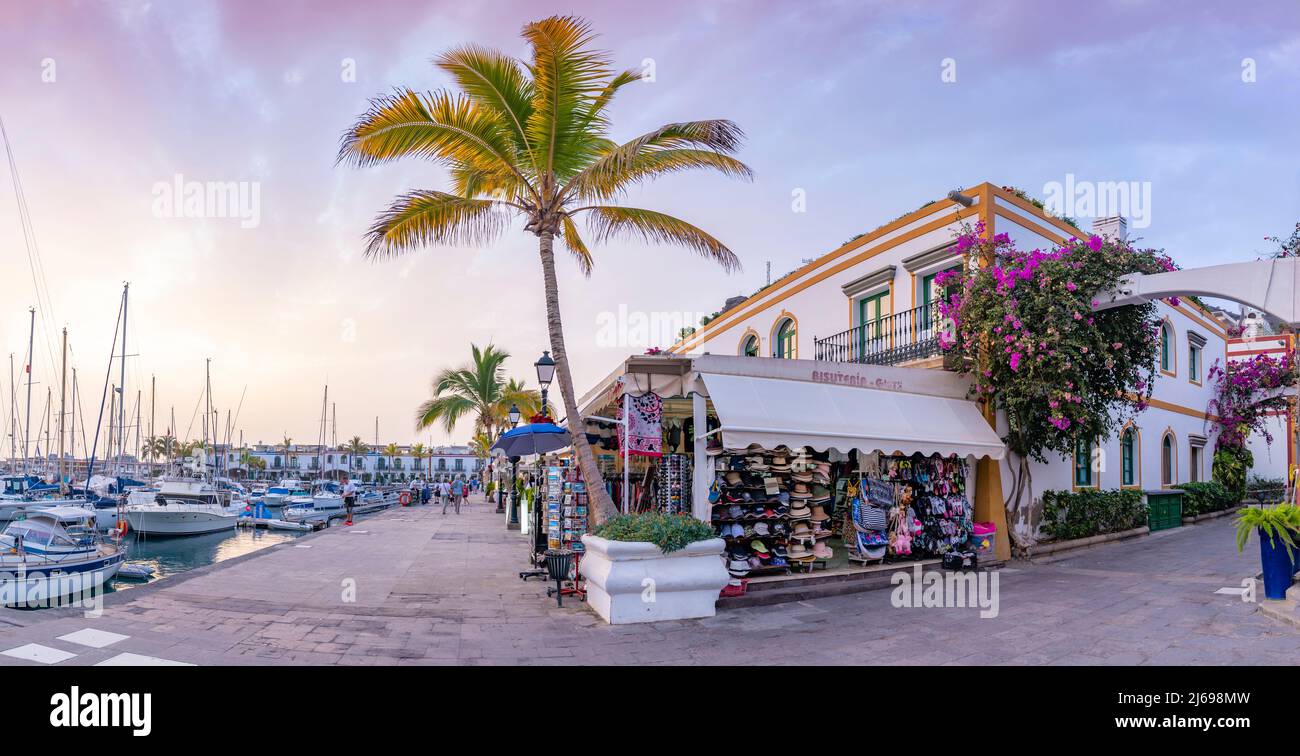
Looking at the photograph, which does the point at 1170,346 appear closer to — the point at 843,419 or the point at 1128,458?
the point at 1128,458

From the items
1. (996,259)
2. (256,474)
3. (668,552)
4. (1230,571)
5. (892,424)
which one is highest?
(996,259)

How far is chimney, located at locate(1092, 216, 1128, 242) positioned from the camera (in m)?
17.9

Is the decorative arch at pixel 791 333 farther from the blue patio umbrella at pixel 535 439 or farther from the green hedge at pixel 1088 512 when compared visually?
the blue patio umbrella at pixel 535 439

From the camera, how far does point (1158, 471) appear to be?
19812 millimetres

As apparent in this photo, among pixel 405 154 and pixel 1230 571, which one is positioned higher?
pixel 405 154

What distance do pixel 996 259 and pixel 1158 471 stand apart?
11460mm

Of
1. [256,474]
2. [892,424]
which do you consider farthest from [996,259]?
[256,474]

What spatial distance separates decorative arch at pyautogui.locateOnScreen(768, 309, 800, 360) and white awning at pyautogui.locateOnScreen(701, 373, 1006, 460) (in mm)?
7401

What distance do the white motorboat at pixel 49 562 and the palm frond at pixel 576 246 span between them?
41.6 feet

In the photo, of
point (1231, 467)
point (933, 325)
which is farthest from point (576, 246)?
point (1231, 467)

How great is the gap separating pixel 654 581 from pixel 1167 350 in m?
19.5

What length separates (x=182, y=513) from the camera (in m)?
33.2
